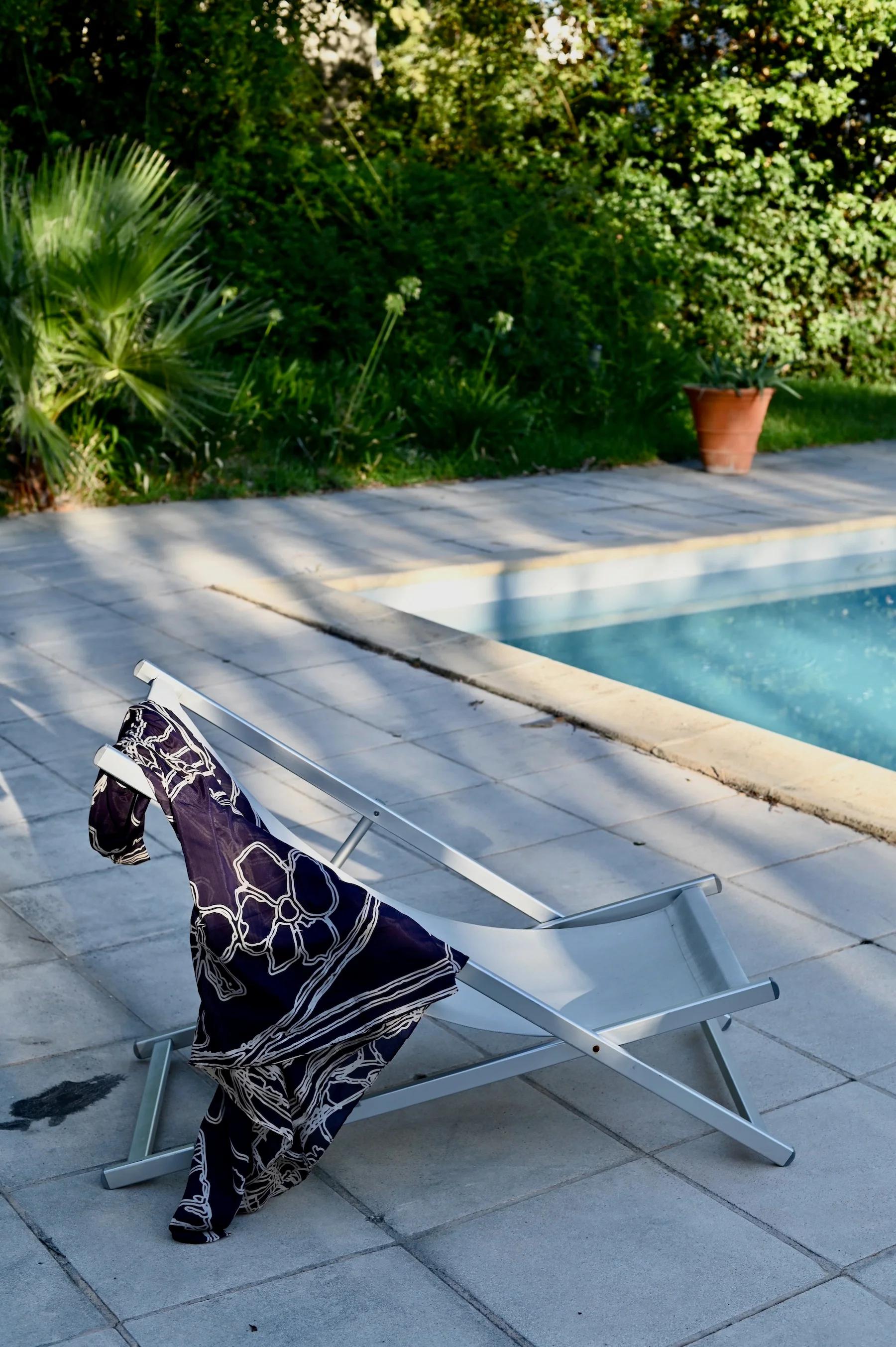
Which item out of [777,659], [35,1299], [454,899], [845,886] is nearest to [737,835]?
[845,886]

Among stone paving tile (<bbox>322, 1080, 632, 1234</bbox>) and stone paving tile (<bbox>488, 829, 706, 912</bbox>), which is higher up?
stone paving tile (<bbox>488, 829, 706, 912</bbox>)

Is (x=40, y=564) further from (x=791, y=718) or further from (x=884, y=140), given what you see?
(x=884, y=140)

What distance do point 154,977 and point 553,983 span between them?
3.14ft

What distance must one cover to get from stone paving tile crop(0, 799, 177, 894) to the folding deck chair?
958 mm

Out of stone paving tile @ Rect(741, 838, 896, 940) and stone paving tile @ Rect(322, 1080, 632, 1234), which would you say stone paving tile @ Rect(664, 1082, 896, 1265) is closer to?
stone paving tile @ Rect(322, 1080, 632, 1234)

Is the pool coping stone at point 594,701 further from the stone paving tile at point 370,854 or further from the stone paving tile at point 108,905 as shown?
the stone paving tile at point 108,905

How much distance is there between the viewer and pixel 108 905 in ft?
11.4

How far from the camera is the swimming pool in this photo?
6.27 meters

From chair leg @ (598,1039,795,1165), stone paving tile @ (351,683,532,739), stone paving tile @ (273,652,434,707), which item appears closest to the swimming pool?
stone paving tile @ (273,652,434,707)

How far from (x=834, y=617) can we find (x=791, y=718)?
5.15 ft

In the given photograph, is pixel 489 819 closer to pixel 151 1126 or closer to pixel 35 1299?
pixel 151 1126

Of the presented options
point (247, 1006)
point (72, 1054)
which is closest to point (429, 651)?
point (72, 1054)

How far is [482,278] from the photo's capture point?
36.5 ft

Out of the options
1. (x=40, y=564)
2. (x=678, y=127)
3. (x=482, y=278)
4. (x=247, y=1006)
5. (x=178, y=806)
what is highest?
(x=678, y=127)
